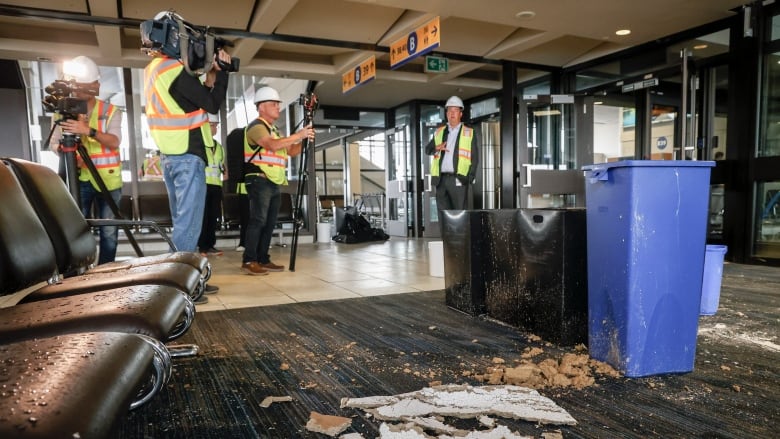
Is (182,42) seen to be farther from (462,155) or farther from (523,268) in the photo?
(462,155)

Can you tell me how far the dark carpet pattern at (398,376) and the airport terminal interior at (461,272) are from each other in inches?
0.5

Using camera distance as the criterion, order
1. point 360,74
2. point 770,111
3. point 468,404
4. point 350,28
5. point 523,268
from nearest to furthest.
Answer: point 468,404, point 523,268, point 770,111, point 350,28, point 360,74

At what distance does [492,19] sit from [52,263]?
4520mm

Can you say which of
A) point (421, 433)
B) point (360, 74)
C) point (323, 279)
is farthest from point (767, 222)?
point (421, 433)

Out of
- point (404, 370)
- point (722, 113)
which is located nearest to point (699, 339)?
point (404, 370)

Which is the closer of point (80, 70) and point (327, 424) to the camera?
point (327, 424)

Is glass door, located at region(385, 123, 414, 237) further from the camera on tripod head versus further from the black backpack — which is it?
the camera on tripod head

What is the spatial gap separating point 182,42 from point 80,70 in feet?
2.36

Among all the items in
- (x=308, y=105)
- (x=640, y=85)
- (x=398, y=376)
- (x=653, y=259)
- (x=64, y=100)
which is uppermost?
(x=640, y=85)

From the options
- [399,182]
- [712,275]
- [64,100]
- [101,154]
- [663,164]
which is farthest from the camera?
[399,182]

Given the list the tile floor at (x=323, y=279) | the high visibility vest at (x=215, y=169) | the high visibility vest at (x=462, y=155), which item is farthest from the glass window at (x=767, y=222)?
the high visibility vest at (x=215, y=169)

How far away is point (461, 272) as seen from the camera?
2607mm

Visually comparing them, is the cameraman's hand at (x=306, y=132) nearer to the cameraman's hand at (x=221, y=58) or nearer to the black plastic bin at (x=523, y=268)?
the cameraman's hand at (x=221, y=58)

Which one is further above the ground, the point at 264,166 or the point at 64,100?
the point at 64,100
